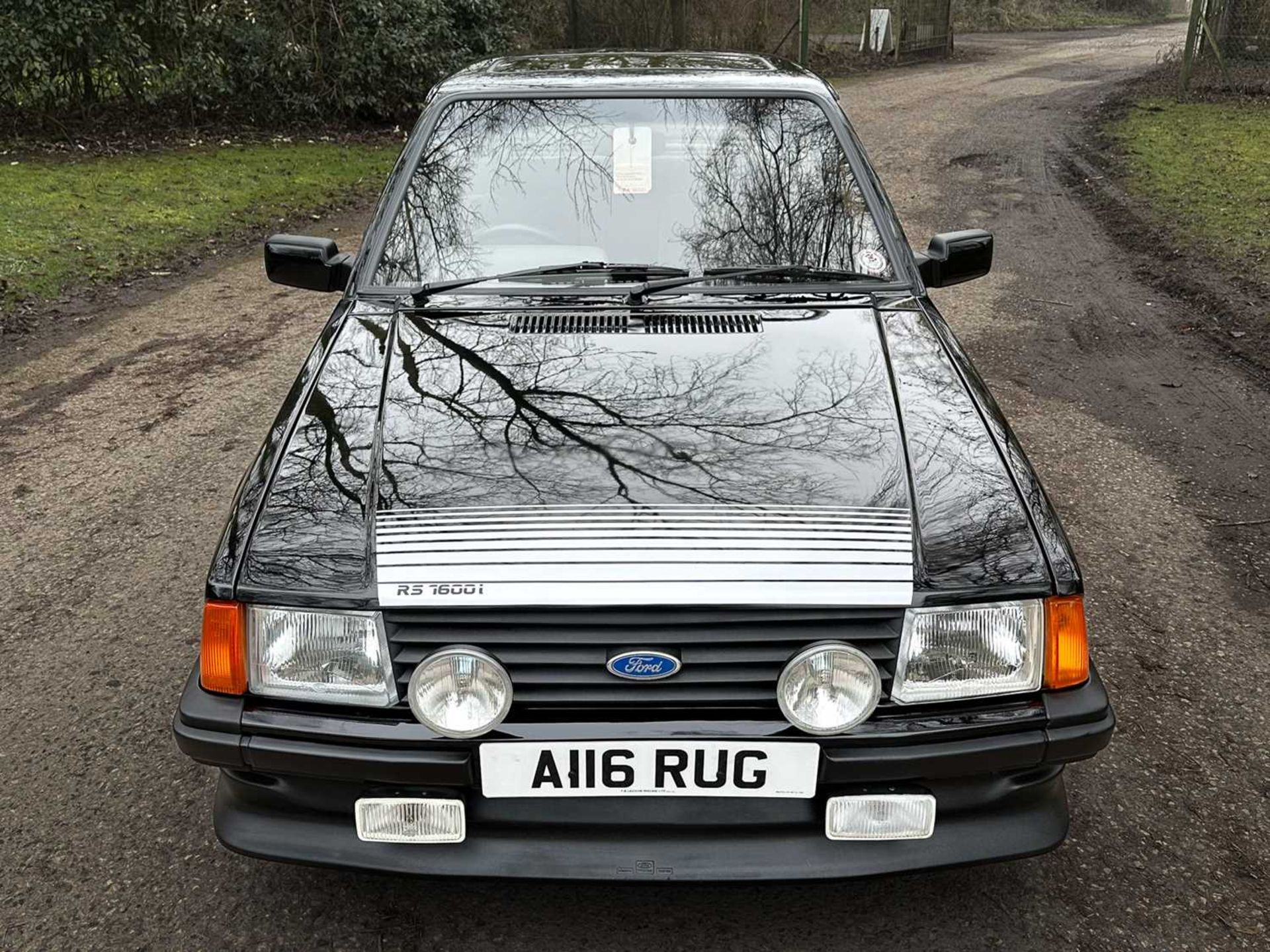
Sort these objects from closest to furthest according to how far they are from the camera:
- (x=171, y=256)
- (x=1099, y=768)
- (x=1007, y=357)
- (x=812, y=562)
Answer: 1. (x=812, y=562)
2. (x=1099, y=768)
3. (x=1007, y=357)
4. (x=171, y=256)

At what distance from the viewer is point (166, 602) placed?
3926 millimetres

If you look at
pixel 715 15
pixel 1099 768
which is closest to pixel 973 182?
pixel 1099 768

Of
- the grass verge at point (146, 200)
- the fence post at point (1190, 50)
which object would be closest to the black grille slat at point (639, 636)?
the grass verge at point (146, 200)

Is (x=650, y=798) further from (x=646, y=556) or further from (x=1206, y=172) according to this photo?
(x=1206, y=172)

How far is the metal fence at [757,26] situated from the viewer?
19.4m

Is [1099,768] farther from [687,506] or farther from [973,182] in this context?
[973,182]

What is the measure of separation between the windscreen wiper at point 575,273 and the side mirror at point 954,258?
0.93 meters

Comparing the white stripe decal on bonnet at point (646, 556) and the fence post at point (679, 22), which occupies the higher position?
the fence post at point (679, 22)

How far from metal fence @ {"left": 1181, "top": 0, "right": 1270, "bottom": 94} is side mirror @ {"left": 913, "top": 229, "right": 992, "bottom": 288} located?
13.9 meters

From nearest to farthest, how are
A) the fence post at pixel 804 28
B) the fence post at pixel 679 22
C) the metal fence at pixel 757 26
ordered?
the fence post at pixel 804 28 → the metal fence at pixel 757 26 → the fence post at pixel 679 22

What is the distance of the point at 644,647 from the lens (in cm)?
219

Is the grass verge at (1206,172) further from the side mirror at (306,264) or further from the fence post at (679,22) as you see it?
the fence post at (679,22)

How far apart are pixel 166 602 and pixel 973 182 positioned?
30.4 feet

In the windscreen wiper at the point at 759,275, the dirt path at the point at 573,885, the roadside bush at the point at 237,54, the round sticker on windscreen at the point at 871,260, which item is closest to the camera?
the dirt path at the point at 573,885
